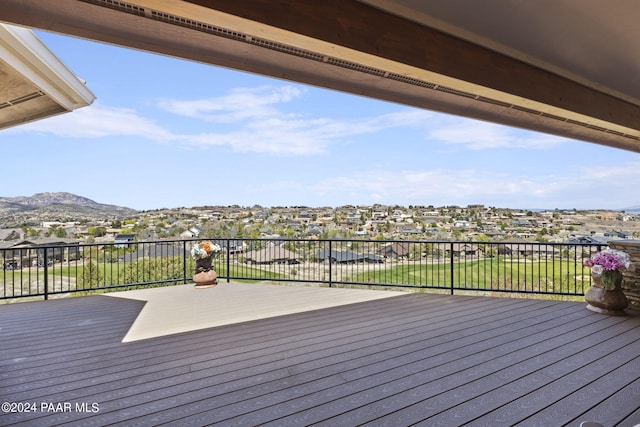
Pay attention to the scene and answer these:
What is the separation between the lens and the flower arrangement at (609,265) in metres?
4.07

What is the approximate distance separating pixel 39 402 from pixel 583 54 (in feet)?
17.9

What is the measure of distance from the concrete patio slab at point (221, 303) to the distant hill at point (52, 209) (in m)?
3.04

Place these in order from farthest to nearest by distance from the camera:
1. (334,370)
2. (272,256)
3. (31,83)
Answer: (272,256), (31,83), (334,370)

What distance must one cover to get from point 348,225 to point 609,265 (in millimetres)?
4637

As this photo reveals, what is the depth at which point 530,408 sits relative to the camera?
2059mm

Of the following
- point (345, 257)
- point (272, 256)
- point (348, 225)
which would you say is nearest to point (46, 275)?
point (272, 256)

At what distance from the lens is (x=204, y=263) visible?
20.3 feet

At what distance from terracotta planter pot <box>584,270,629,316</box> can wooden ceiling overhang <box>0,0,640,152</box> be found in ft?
7.39

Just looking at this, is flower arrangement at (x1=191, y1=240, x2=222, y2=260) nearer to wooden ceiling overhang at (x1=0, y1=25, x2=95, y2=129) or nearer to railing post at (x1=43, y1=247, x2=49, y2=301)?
railing post at (x1=43, y1=247, x2=49, y2=301)

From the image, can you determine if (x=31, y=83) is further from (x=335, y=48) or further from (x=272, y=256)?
(x=272, y=256)

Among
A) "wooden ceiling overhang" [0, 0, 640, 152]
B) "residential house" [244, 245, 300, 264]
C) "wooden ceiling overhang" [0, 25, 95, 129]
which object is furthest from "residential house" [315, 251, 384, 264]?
"wooden ceiling overhang" [0, 25, 95, 129]

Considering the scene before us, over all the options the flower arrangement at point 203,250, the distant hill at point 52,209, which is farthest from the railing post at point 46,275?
the flower arrangement at point 203,250

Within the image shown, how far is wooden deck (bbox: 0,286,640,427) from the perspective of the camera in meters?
2.02

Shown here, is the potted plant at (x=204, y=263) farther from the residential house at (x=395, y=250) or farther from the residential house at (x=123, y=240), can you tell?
the residential house at (x=395, y=250)
